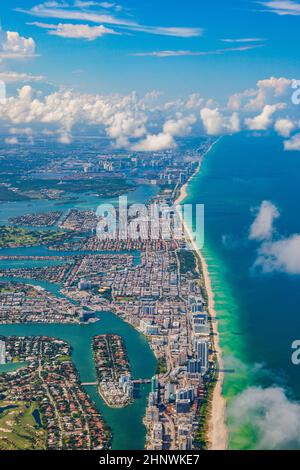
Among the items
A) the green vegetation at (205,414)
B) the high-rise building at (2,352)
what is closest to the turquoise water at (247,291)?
the green vegetation at (205,414)

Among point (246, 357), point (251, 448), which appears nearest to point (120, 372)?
point (246, 357)

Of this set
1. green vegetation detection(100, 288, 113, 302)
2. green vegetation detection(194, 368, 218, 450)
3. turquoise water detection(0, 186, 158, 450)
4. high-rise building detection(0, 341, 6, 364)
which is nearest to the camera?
green vegetation detection(194, 368, 218, 450)

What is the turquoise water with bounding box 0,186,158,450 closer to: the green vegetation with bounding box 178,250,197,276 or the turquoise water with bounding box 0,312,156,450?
the turquoise water with bounding box 0,312,156,450

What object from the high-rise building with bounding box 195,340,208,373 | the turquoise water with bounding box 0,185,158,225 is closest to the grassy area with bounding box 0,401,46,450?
the high-rise building with bounding box 195,340,208,373

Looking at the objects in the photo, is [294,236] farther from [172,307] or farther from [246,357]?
[246,357]

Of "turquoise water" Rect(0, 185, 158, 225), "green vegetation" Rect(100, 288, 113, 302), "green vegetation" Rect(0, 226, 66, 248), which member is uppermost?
"turquoise water" Rect(0, 185, 158, 225)

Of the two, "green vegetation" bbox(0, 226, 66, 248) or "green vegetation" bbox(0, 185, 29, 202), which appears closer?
"green vegetation" bbox(0, 226, 66, 248)

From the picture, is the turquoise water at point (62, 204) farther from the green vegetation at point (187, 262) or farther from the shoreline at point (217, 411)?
the shoreline at point (217, 411)
